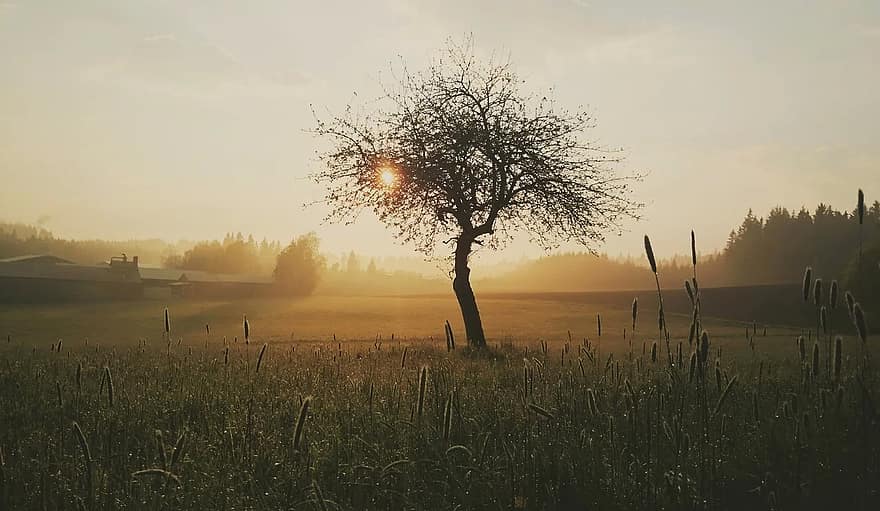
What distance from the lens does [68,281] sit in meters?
60.6

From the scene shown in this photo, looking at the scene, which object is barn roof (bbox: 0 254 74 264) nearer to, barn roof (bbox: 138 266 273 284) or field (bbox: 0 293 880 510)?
barn roof (bbox: 138 266 273 284)

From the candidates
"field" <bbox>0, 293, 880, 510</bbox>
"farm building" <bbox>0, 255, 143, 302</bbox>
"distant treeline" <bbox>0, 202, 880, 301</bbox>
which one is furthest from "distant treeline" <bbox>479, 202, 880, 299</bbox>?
"field" <bbox>0, 293, 880, 510</bbox>

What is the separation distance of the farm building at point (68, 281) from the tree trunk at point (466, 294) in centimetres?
4848

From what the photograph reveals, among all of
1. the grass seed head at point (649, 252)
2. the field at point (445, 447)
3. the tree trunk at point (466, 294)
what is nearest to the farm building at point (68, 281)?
the tree trunk at point (466, 294)

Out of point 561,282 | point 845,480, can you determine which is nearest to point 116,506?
point 845,480

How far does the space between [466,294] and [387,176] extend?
477 centimetres

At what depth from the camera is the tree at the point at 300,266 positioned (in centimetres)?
8038

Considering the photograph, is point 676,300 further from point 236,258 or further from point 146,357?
point 236,258

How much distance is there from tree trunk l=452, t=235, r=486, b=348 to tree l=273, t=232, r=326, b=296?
2349 inches

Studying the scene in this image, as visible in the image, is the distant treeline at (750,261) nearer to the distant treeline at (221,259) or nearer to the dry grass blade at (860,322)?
the distant treeline at (221,259)

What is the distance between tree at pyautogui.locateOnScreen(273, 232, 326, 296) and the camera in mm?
80375

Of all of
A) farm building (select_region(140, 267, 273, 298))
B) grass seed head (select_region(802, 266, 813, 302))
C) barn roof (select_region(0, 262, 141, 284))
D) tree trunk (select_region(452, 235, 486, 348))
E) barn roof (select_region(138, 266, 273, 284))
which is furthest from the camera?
barn roof (select_region(138, 266, 273, 284))

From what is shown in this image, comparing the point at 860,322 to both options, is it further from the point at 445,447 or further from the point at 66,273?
the point at 66,273

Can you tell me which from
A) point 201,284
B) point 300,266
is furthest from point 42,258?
point 300,266
